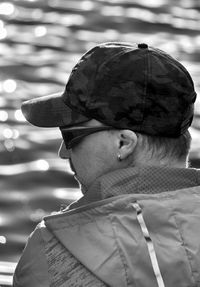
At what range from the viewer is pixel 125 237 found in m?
2.76

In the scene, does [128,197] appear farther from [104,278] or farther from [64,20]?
[64,20]

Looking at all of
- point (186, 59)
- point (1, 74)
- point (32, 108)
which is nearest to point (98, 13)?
point (186, 59)

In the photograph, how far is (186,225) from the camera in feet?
9.18

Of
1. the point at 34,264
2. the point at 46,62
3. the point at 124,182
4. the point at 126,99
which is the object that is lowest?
the point at 46,62

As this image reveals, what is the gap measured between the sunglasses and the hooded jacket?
0.62ft

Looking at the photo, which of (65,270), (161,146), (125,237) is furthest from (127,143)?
(65,270)

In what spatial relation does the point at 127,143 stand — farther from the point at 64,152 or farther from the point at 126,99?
the point at 64,152

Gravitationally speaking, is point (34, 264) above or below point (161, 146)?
below

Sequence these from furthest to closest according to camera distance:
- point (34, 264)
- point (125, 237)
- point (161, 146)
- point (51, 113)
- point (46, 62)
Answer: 1. point (46, 62)
2. point (51, 113)
3. point (161, 146)
4. point (34, 264)
5. point (125, 237)

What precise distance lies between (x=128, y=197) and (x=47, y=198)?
4.36 meters

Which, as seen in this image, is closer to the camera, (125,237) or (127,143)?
(125,237)

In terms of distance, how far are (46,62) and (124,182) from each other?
8.51m

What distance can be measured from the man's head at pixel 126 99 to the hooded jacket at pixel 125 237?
0.15 metres

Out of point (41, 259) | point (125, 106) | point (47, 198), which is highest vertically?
point (125, 106)
